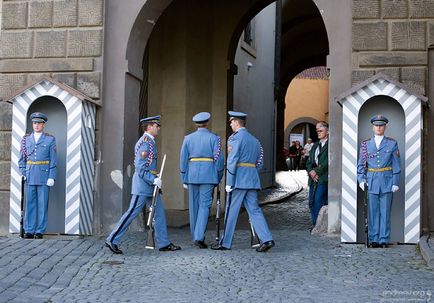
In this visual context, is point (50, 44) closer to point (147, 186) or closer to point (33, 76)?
point (33, 76)

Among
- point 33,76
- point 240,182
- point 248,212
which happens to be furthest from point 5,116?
point 248,212

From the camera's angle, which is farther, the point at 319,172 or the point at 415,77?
the point at 319,172

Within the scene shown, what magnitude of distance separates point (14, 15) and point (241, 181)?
4402 millimetres

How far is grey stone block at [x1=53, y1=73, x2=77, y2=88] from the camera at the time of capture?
980 cm

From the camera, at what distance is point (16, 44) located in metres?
10.1

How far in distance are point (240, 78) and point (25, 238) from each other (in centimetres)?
894

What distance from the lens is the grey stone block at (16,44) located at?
10.0 m

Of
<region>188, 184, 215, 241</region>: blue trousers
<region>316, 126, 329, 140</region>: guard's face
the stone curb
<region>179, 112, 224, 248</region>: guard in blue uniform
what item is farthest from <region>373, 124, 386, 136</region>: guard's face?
<region>188, 184, 215, 241</region>: blue trousers

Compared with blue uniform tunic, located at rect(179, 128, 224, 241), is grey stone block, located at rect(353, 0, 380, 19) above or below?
above

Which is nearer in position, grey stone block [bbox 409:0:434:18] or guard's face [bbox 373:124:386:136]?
guard's face [bbox 373:124:386:136]

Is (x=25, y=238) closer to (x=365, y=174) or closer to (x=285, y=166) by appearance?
(x=365, y=174)

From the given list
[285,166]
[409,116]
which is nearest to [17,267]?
[409,116]

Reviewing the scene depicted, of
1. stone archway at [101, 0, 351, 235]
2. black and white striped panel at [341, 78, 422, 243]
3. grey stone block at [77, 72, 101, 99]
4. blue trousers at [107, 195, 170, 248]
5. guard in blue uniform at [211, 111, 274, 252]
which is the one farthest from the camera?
grey stone block at [77, 72, 101, 99]

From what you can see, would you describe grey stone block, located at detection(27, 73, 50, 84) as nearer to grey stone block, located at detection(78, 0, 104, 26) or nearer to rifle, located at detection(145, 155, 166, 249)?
grey stone block, located at detection(78, 0, 104, 26)
